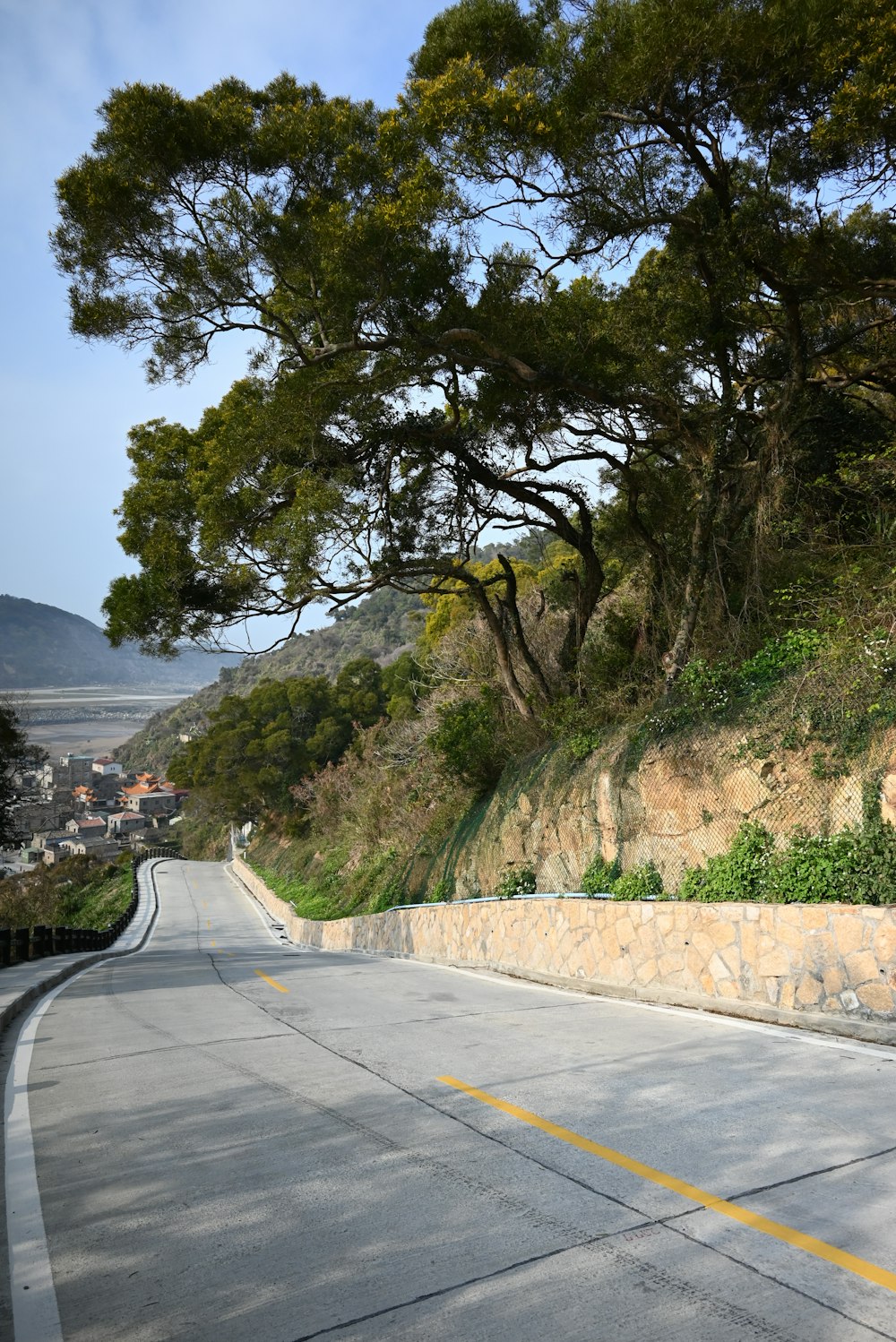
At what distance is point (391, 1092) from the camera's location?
6.86 m

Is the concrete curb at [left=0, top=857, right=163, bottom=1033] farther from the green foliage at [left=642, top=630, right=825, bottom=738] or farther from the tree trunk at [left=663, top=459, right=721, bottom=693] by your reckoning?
the tree trunk at [left=663, top=459, right=721, bottom=693]

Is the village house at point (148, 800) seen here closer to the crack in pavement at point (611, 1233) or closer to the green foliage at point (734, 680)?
the green foliage at point (734, 680)

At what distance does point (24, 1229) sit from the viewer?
15.8ft

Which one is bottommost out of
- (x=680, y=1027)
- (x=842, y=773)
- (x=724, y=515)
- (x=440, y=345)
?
(x=680, y=1027)

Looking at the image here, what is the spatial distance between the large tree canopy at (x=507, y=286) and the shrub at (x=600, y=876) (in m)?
3.29

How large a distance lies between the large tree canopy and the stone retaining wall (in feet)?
15.8

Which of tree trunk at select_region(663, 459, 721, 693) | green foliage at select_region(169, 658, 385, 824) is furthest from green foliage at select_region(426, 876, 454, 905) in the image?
green foliage at select_region(169, 658, 385, 824)

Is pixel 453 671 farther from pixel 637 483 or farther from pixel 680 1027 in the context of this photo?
pixel 680 1027

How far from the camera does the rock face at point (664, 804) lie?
1041 centimetres

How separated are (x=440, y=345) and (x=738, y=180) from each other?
17.2ft

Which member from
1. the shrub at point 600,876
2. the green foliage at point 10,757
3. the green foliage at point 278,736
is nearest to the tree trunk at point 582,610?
the shrub at point 600,876

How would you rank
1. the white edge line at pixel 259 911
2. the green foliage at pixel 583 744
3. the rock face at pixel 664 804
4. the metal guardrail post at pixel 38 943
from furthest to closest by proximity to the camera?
the white edge line at pixel 259 911, the metal guardrail post at pixel 38 943, the green foliage at pixel 583 744, the rock face at pixel 664 804

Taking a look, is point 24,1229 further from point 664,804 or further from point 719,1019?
point 664,804

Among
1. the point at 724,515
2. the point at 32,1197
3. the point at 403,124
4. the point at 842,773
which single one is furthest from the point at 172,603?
the point at 32,1197
